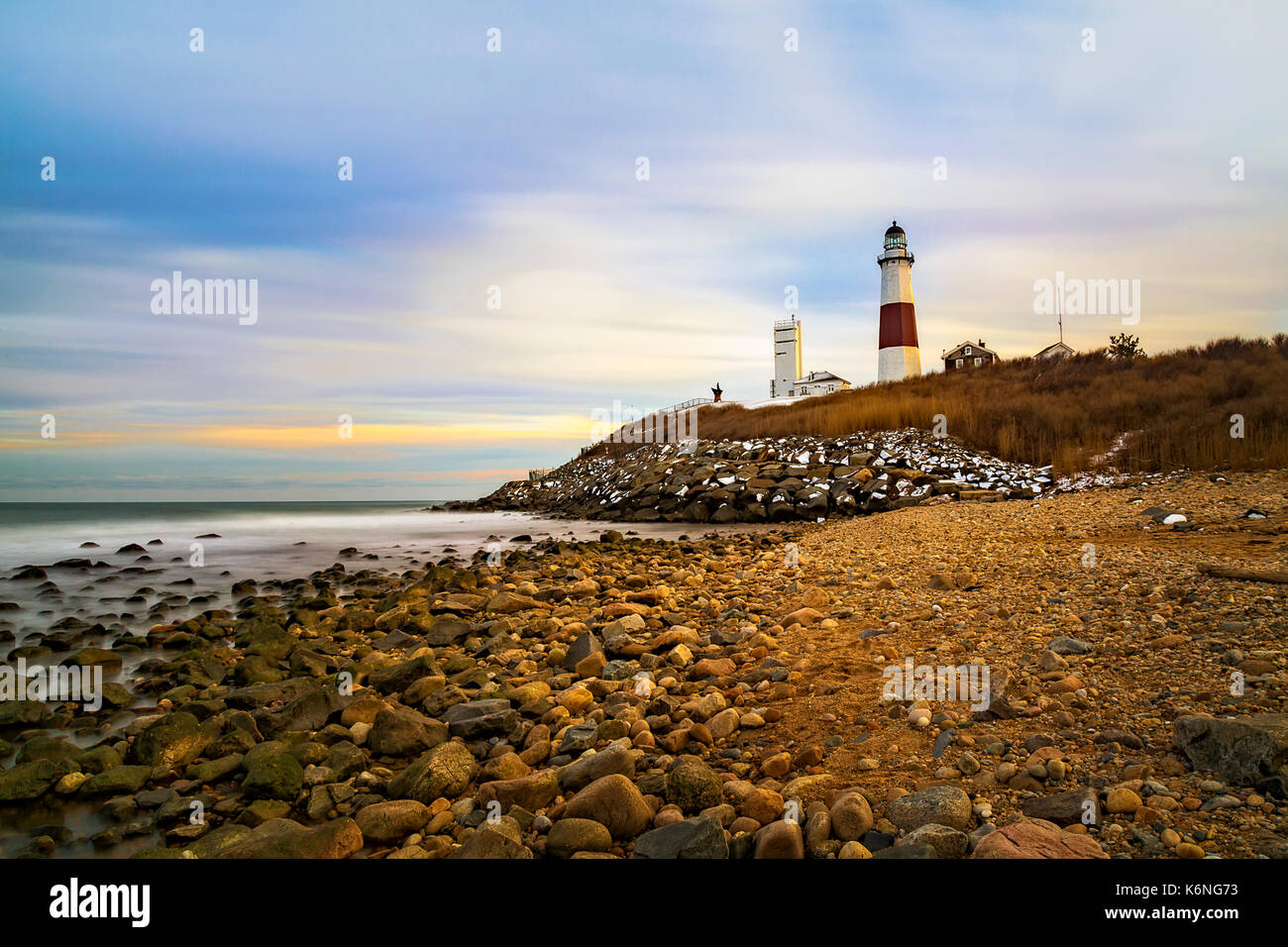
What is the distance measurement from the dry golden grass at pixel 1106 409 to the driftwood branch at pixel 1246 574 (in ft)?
31.2

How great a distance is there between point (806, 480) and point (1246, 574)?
1440cm

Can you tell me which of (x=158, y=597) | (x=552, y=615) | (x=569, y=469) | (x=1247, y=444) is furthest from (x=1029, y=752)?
(x=569, y=469)

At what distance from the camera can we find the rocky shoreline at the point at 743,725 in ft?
9.57

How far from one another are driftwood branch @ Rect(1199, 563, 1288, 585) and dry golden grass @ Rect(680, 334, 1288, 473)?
9511 millimetres

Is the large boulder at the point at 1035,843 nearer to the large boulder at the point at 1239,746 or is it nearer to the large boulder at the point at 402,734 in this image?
the large boulder at the point at 1239,746

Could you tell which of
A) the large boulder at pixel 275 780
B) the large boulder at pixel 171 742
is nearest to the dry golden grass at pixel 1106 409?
the large boulder at pixel 275 780

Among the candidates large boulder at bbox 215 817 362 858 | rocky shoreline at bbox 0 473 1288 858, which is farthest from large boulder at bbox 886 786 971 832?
large boulder at bbox 215 817 362 858

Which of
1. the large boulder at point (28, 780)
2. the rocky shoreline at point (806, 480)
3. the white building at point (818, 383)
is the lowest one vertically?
the large boulder at point (28, 780)

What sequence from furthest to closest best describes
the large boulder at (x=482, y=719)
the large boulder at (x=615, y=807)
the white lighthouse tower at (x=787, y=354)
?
the white lighthouse tower at (x=787, y=354), the large boulder at (x=482, y=719), the large boulder at (x=615, y=807)

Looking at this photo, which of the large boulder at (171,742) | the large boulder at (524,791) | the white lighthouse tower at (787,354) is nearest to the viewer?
the large boulder at (524,791)

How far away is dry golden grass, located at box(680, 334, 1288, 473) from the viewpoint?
14.3m
